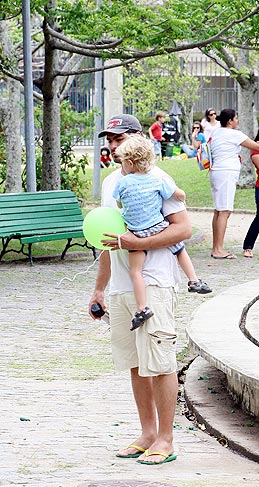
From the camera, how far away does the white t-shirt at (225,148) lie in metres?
14.8

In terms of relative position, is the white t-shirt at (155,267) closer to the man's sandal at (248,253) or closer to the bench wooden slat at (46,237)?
the bench wooden slat at (46,237)

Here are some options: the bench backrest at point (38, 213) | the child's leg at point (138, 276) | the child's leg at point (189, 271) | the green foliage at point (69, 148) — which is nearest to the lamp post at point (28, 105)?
the bench backrest at point (38, 213)

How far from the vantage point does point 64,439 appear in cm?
658

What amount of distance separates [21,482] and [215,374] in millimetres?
2631

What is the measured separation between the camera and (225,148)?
14.8 metres

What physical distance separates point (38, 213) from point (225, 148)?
2636 mm

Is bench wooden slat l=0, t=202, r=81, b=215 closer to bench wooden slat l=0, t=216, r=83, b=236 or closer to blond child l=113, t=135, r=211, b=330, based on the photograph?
bench wooden slat l=0, t=216, r=83, b=236

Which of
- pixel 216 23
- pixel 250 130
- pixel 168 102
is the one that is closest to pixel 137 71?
pixel 168 102

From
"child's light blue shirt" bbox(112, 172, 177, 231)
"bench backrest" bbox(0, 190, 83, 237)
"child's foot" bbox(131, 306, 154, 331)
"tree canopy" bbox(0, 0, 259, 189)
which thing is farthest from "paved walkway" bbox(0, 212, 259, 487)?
"tree canopy" bbox(0, 0, 259, 189)

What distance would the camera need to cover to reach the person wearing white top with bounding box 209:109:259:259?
1477cm

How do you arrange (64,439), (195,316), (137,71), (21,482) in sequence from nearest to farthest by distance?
Result: 1. (21,482)
2. (64,439)
3. (195,316)
4. (137,71)

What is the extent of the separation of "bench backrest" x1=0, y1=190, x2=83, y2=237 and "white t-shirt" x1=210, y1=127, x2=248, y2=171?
6.86ft

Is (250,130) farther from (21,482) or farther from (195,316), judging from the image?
(21,482)

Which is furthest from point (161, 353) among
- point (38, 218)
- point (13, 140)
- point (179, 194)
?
point (13, 140)
